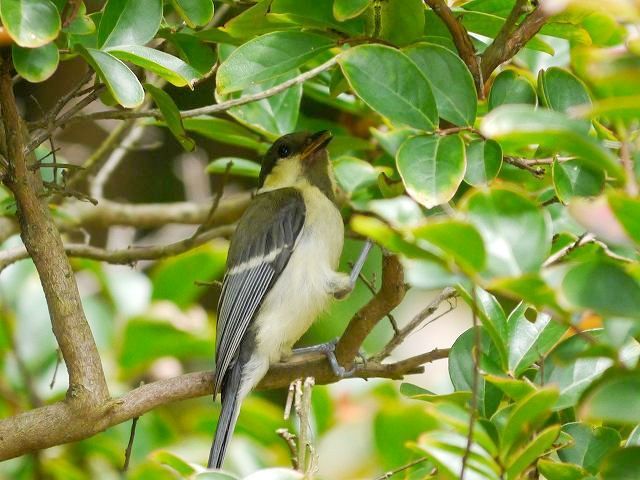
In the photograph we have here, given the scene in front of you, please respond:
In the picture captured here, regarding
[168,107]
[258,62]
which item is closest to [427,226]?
[258,62]

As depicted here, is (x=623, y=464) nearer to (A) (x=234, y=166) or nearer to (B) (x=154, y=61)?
(B) (x=154, y=61)

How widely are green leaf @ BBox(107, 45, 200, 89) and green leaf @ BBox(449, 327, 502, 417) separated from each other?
61 centimetres

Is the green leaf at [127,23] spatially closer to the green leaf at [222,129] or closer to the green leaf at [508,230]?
the green leaf at [222,129]

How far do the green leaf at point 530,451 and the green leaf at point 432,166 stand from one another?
1.30 ft

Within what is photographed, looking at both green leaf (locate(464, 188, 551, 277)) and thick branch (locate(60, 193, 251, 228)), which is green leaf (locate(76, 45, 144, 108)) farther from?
thick branch (locate(60, 193, 251, 228))

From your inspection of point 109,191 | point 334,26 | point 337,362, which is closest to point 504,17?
point 334,26

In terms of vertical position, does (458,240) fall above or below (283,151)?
above

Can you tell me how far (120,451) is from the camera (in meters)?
2.18

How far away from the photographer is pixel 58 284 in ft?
5.74

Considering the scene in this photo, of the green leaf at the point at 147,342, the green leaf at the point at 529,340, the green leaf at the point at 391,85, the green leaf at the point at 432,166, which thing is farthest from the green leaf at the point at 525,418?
the green leaf at the point at 147,342

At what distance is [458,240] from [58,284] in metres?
1.05

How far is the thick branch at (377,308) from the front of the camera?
1770 mm

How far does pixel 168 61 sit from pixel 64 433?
0.75 metres

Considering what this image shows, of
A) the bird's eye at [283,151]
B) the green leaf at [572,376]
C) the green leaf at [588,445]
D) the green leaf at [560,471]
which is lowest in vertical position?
the bird's eye at [283,151]
